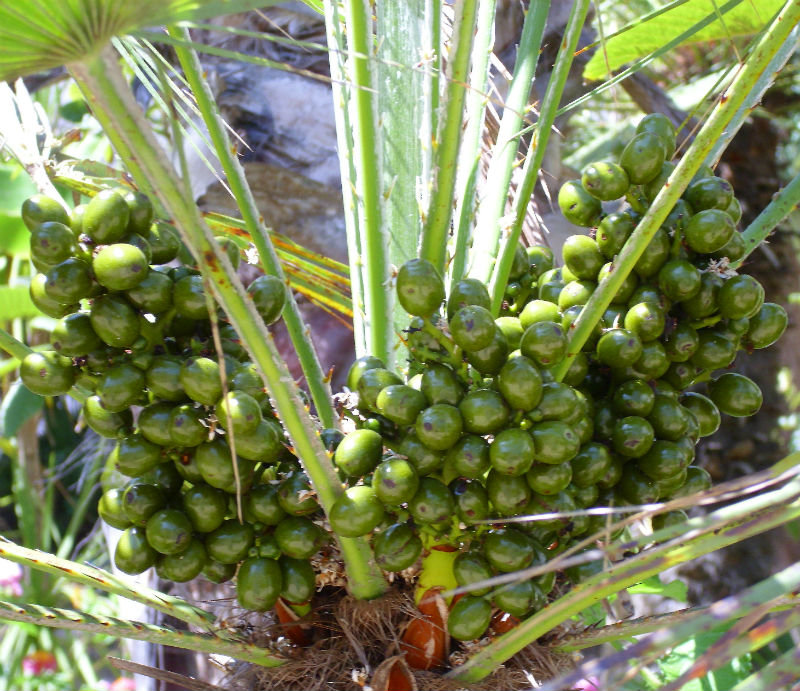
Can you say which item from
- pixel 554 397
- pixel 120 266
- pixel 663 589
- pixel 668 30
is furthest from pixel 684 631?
pixel 668 30

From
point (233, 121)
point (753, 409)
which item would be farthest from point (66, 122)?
point (753, 409)

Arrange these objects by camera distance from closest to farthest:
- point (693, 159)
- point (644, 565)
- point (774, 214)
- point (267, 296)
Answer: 1. point (644, 565)
2. point (693, 159)
3. point (267, 296)
4. point (774, 214)

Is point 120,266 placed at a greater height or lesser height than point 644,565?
greater

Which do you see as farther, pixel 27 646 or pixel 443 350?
pixel 27 646

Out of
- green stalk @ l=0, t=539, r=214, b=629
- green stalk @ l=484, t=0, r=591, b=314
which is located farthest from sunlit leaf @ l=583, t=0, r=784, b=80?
green stalk @ l=0, t=539, r=214, b=629

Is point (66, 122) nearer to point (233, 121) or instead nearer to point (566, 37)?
point (233, 121)

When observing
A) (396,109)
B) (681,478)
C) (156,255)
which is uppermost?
(396,109)

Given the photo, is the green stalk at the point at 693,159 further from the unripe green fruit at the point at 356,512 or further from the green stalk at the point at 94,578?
the green stalk at the point at 94,578

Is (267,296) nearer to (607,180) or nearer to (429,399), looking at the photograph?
(429,399)
